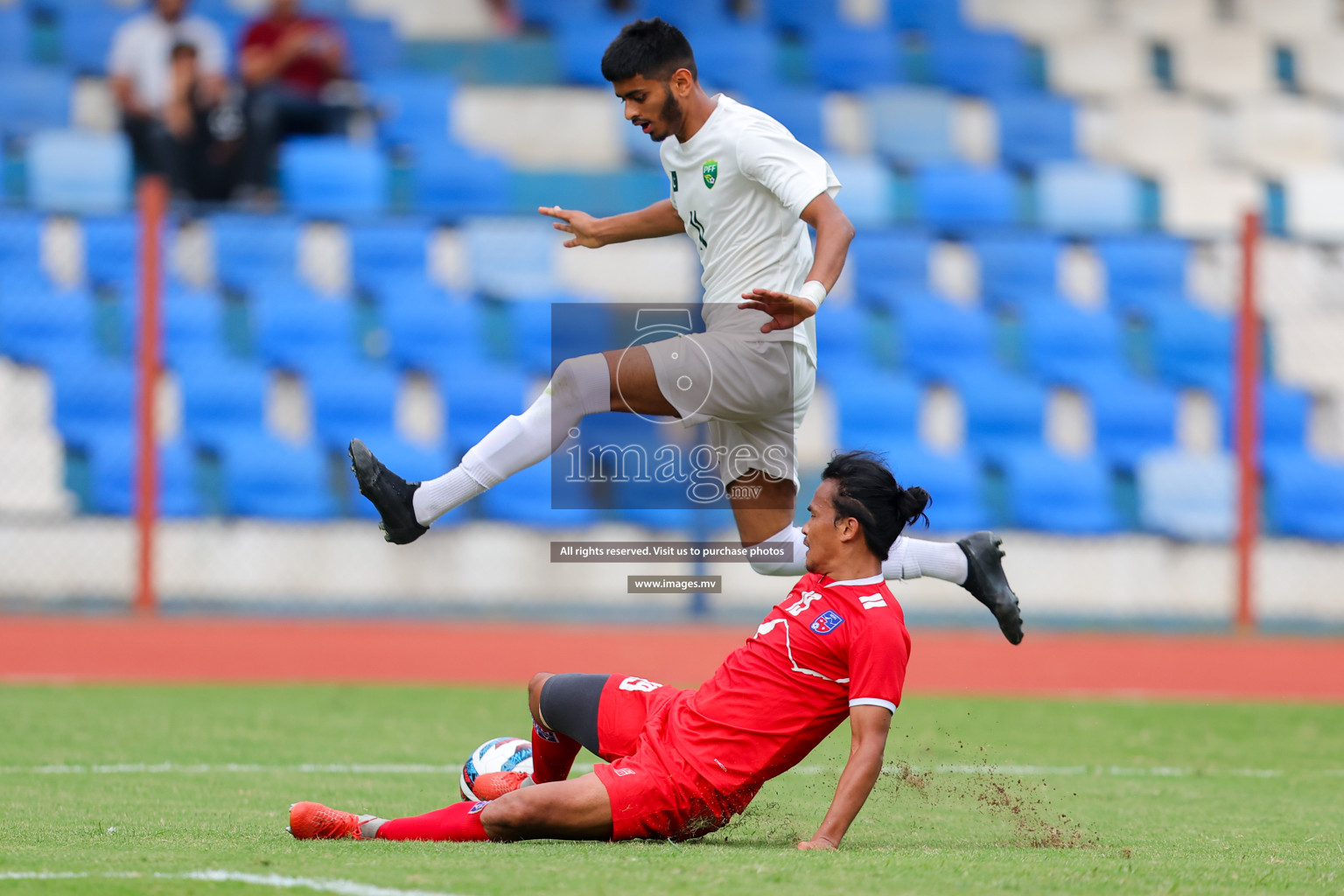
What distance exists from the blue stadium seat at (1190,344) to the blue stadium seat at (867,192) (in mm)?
2432

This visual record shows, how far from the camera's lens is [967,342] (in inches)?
488

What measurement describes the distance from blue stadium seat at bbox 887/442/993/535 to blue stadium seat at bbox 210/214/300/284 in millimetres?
4708

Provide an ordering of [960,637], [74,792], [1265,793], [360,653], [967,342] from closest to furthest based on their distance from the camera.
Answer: [74,792], [1265,793], [360,653], [960,637], [967,342]

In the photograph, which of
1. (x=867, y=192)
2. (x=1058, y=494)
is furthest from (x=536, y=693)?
(x=867, y=192)

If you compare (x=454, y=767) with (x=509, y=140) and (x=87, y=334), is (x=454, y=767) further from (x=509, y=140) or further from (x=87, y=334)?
(x=509, y=140)

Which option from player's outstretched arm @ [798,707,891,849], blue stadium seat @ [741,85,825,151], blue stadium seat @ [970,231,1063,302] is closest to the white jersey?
player's outstretched arm @ [798,707,891,849]

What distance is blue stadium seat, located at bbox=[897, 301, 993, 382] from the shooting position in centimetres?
1235

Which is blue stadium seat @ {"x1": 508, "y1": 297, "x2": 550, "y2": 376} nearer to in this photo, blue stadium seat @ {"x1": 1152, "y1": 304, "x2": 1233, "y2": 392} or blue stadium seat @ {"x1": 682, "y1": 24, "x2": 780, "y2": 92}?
blue stadium seat @ {"x1": 682, "y1": 24, "x2": 780, "y2": 92}

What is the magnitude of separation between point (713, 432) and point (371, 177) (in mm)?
7919

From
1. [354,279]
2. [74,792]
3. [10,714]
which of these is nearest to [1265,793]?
[74,792]

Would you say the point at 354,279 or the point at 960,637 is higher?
the point at 354,279

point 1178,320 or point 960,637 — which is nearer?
point 960,637

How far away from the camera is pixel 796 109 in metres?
13.9

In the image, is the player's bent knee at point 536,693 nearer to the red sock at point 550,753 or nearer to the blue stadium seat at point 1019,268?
the red sock at point 550,753
